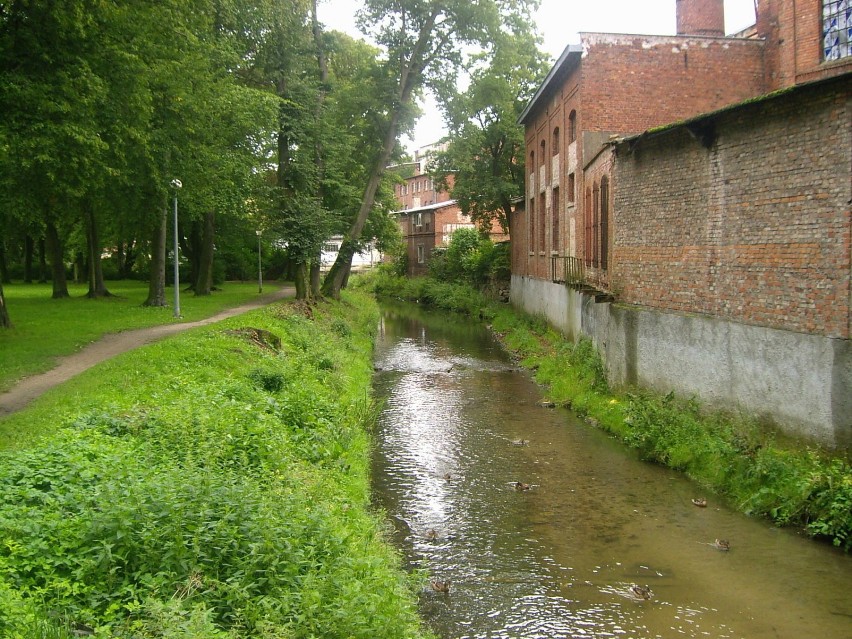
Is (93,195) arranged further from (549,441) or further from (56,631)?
(56,631)

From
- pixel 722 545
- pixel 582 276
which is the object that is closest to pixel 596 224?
pixel 582 276

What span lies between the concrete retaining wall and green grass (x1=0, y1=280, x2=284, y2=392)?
11149 millimetres

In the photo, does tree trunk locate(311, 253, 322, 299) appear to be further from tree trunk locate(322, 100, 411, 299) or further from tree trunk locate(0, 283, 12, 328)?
tree trunk locate(0, 283, 12, 328)

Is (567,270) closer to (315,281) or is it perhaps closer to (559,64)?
(559,64)

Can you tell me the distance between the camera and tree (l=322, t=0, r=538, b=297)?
28.5 meters

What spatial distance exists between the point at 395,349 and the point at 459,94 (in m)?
12.0

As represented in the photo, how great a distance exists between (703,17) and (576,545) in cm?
1954

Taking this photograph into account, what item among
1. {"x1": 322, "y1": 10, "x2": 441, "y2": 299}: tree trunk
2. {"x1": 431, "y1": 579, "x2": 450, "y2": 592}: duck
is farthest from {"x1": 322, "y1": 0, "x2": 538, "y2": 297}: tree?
{"x1": 431, "y1": 579, "x2": 450, "y2": 592}: duck

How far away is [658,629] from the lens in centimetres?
691

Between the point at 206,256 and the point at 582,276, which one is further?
the point at 206,256

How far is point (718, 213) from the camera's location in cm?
1238

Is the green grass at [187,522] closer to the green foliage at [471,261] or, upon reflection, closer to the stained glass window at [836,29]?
the stained glass window at [836,29]

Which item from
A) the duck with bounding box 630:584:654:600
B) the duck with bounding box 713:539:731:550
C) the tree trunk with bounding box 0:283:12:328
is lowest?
the duck with bounding box 630:584:654:600

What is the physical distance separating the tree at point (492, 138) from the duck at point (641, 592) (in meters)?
27.4
